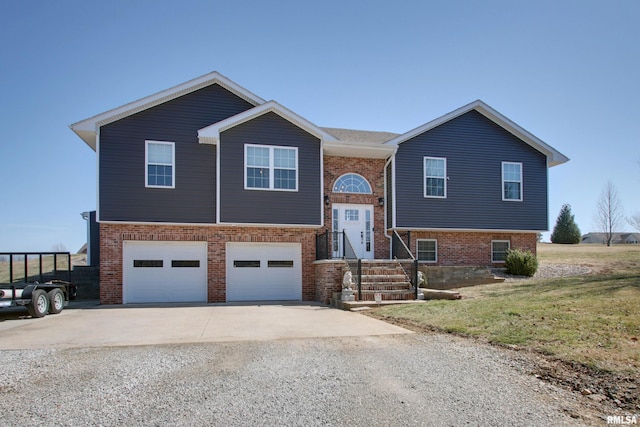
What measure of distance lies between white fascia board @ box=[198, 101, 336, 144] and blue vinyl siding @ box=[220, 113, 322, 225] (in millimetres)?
150

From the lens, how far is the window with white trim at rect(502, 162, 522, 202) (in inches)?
715

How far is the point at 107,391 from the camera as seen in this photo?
4887 mm

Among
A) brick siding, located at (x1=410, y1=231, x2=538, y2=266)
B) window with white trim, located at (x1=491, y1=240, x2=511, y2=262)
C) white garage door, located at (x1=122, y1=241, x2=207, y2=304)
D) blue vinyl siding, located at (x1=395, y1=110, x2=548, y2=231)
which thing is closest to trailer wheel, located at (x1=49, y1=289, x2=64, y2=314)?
white garage door, located at (x1=122, y1=241, x2=207, y2=304)

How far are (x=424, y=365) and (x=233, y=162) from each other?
10985 mm

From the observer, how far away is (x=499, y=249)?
60.6 feet

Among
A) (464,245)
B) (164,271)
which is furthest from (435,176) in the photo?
(164,271)

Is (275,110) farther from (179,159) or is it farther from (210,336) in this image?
(210,336)

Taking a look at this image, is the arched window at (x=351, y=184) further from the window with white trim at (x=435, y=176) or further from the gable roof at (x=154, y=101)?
the gable roof at (x=154, y=101)

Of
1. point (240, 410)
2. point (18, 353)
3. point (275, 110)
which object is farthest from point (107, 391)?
point (275, 110)

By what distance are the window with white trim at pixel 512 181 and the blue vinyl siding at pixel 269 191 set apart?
26.8 ft

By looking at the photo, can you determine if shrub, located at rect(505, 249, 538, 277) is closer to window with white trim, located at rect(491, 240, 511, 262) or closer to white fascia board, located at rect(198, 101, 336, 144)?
window with white trim, located at rect(491, 240, 511, 262)

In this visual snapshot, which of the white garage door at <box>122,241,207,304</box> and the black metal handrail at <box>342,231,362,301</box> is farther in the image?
the white garage door at <box>122,241,207,304</box>

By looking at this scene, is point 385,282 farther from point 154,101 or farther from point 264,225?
point 154,101

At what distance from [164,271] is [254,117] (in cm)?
629
